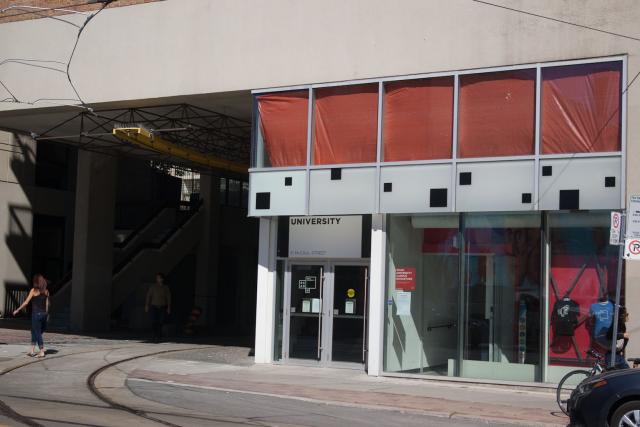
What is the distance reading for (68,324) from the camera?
2766 centimetres

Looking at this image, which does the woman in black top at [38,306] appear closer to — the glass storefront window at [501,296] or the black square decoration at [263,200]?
the black square decoration at [263,200]

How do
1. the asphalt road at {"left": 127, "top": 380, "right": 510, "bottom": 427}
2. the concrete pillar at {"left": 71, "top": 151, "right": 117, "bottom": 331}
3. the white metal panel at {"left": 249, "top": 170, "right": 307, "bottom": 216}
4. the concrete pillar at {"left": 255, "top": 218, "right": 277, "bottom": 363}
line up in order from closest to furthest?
the asphalt road at {"left": 127, "top": 380, "right": 510, "bottom": 427}
the white metal panel at {"left": 249, "top": 170, "right": 307, "bottom": 216}
the concrete pillar at {"left": 255, "top": 218, "right": 277, "bottom": 363}
the concrete pillar at {"left": 71, "top": 151, "right": 117, "bottom": 331}

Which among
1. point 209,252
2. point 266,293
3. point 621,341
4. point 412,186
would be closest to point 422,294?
point 412,186

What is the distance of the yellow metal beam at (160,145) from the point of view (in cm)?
2000

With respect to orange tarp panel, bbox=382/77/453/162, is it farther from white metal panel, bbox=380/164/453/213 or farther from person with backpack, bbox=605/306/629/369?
person with backpack, bbox=605/306/629/369

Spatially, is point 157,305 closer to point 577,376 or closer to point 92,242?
point 92,242

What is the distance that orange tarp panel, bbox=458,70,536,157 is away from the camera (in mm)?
15828

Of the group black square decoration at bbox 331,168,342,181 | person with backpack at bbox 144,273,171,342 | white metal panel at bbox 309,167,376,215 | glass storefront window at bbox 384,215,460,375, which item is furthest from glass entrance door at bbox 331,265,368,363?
person with backpack at bbox 144,273,171,342

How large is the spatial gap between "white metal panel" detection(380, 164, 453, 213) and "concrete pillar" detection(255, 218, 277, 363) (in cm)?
303

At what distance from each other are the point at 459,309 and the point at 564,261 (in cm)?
222

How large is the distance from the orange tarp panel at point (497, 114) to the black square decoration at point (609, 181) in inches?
56.9

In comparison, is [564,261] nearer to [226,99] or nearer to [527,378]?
[527,378]

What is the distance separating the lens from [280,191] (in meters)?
18.3

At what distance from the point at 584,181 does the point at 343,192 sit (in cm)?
488
